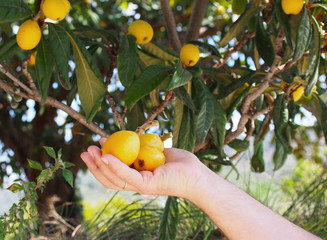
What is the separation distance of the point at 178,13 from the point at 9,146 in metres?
1.72

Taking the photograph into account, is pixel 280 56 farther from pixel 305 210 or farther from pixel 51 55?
pixel 305 210

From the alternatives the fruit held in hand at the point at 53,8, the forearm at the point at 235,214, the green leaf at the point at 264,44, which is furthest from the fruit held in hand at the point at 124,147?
the green leaf at the point at 264,44

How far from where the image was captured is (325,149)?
218 inches

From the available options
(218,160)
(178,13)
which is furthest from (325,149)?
(218,160)

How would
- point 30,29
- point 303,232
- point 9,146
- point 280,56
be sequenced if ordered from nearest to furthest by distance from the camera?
point 303,232 < point 30,29 < point 280,56 < point 9,146

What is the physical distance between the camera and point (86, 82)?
1.35m

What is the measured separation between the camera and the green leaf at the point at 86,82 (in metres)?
1.34

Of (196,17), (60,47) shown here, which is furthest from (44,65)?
(196,17)

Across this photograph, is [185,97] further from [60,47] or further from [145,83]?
[60,47]

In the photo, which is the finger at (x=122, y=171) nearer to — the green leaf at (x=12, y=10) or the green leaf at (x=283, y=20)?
the green leaf at (x=12, y=10)

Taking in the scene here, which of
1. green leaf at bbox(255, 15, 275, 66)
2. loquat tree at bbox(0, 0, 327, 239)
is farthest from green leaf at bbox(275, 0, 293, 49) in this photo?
green leaf at bbox(255, 15, 275, 66)

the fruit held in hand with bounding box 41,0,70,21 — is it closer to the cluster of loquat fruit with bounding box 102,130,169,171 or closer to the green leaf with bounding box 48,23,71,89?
the green leaf with bounding box 48,23,71,89

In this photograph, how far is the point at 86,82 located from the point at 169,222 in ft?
1.97

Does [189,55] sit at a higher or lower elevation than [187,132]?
higher
